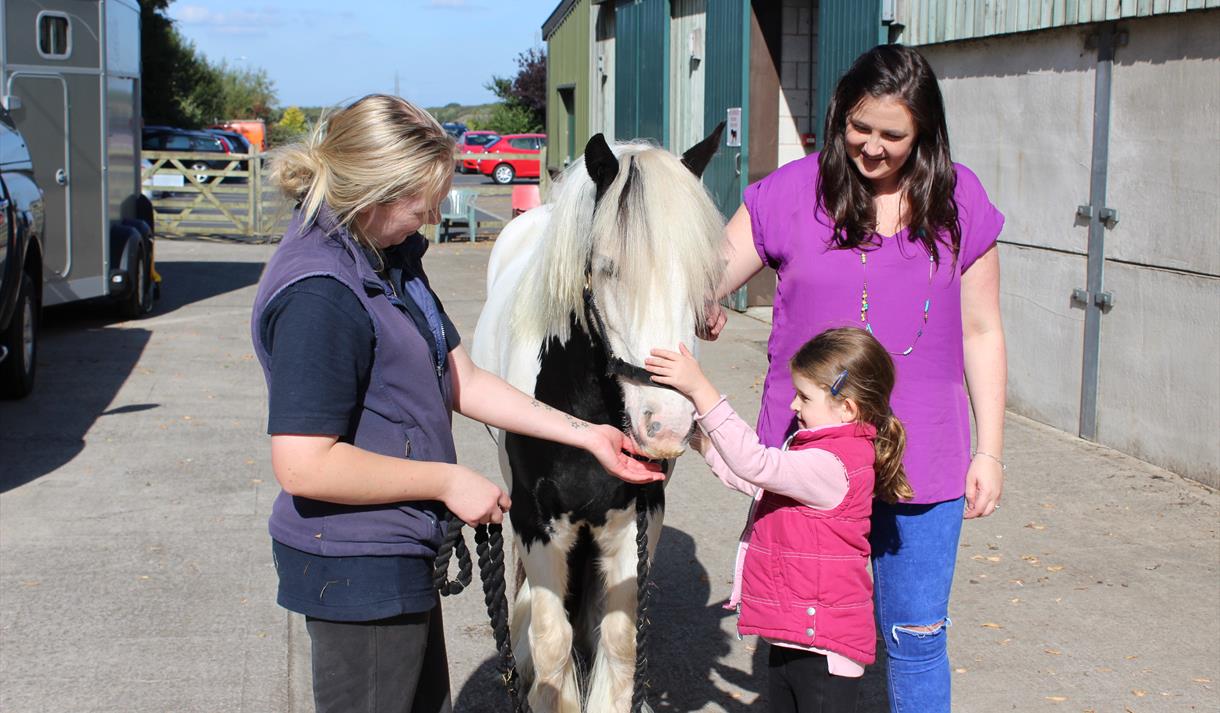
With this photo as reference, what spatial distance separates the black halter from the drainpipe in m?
4.48

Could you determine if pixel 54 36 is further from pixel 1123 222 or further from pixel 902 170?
pixel 902 170

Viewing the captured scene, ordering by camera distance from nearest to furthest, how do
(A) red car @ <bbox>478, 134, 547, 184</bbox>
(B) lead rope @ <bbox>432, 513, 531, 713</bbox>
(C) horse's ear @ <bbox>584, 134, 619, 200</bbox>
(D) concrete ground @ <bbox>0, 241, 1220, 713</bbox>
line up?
(B) lead rope @ <bbox>432, 513, 531, 713</bbox>
(C) horse's ear @ <bbox>584, 134, 619, 200</bbox>
(D) concrete ground @ <bbox>0, 241, 1220, 713</bbox>
(A) red car @ <bbox>478, 134, 547, 184</bbox>

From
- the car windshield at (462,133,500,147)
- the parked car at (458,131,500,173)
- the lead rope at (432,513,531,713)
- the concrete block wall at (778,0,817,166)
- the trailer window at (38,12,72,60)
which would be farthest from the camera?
the car windshield at (462,133,500,147)

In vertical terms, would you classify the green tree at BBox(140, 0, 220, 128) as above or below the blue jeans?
above

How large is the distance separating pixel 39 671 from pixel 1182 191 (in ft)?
17.9

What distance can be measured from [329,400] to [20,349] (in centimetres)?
647

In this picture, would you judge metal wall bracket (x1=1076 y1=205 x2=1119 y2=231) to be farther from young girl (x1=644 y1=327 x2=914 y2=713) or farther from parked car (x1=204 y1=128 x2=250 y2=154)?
parked car (x1=204 y1=128 x2=250 y2=154)

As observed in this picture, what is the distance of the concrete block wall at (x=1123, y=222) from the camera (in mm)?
5805

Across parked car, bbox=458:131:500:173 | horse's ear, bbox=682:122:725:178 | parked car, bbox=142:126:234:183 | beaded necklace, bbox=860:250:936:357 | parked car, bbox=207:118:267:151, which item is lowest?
beaded necklace, bbox=860:250:936:357

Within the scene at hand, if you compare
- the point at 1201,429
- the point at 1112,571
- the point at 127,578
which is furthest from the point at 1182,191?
the point at 127,578

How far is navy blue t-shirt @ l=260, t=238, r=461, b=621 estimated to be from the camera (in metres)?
1.95

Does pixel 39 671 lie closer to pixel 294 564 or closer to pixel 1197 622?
pixel 294 564

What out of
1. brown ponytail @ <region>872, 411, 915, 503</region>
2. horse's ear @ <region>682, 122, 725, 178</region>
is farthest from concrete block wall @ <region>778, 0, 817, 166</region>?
brown ponytail @ <region>872, 411, 915, 503</region>

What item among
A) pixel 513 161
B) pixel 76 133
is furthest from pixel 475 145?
pixel 76 133
